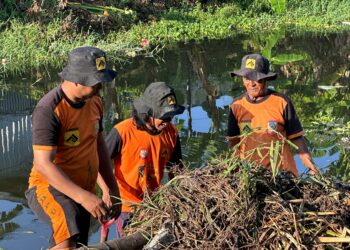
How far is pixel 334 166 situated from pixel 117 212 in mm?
3570

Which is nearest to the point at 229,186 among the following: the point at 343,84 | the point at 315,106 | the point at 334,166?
the point at 334,166

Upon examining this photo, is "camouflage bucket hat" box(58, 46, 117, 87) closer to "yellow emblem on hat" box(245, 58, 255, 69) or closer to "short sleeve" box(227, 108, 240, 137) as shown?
"yellow emblem on hat" box(245, 58, 255, 69)

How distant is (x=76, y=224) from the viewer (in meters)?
2.98

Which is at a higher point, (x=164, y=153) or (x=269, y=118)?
(x=269, y=118)

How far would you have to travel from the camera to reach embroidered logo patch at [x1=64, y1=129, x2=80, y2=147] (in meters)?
3.07

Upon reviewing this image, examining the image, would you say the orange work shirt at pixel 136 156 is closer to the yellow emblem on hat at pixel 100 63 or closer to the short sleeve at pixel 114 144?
the short sleeve at pixel 114 144

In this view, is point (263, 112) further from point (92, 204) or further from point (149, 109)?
point (92, 204)

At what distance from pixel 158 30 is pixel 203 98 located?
7.56 m

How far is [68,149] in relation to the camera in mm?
3121

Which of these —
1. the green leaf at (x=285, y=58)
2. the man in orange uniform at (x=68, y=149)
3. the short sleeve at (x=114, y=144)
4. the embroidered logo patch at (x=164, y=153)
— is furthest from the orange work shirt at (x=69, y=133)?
the green leaf at (x=285, y=58)

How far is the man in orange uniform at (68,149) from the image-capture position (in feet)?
9.50

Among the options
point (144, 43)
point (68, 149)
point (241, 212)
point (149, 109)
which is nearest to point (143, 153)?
point (149, 109)

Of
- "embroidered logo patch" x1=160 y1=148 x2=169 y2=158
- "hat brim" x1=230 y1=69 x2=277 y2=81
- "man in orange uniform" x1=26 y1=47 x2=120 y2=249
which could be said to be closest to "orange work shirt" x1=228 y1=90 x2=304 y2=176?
"hat brim" x1=230 y1=69 x2=277 y2=81

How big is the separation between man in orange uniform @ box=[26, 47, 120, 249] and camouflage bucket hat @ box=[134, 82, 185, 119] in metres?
0.40
